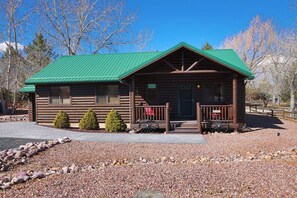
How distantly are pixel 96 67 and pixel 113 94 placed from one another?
255cm

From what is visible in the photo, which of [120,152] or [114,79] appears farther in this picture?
[114,79]

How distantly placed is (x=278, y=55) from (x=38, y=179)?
2927cm

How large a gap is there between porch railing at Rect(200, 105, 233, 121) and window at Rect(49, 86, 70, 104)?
8.66 meters

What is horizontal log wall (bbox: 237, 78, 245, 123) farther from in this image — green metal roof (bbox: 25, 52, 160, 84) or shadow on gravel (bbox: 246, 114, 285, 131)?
green metal roof (bbox: 25, 52, 160, 84)

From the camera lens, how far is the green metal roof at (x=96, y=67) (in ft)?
47.0

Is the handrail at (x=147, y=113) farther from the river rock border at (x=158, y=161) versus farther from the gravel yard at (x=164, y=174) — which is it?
the river rock border at (x=158, y=161)

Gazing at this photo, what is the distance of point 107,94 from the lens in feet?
48.3

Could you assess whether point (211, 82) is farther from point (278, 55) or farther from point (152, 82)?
point (278, 55)

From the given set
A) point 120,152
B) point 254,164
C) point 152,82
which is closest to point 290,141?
point 254,164

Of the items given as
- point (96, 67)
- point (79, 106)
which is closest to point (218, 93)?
point (96, 67)

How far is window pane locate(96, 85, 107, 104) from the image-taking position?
14766 mm

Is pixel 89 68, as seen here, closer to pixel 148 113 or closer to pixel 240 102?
pixel 148 113

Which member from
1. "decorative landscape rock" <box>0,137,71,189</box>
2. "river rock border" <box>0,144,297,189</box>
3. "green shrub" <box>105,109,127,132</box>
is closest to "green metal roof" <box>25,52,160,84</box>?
"green shrub" <box>105,109,127,132</box>

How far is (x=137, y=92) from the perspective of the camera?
14.8m
